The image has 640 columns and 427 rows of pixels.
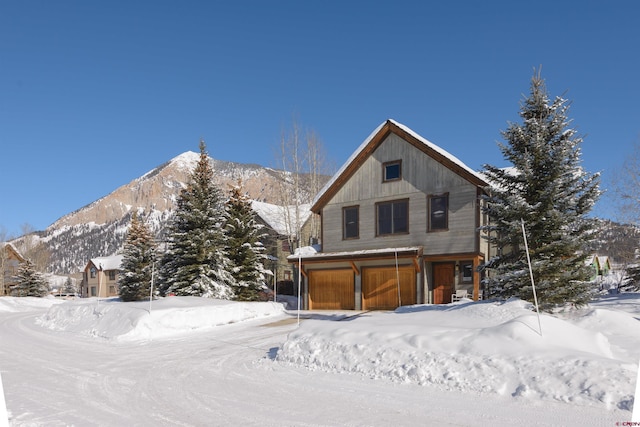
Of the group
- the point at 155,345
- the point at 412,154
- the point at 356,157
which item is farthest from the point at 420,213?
the point at 155,345

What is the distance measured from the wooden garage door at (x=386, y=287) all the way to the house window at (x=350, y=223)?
1.98 metres

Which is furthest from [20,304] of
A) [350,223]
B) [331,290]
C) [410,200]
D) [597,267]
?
[597,267]

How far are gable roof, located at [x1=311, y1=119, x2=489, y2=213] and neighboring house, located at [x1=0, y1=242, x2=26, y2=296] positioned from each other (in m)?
45.0

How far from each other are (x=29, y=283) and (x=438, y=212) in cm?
4365

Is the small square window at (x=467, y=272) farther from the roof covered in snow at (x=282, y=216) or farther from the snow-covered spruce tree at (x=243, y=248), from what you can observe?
the roof covered in snow at (x=282, y=216)

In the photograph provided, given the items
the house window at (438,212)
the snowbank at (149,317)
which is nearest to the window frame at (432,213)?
the house window at (438,212)

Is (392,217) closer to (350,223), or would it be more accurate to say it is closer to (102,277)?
(350,223)

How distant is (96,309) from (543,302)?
664 inches

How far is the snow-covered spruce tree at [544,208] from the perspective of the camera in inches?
513

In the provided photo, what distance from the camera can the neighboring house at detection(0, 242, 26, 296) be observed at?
52584mm

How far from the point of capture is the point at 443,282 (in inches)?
863

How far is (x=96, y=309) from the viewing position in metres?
19.0

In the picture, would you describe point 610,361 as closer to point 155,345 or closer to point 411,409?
point 411,409

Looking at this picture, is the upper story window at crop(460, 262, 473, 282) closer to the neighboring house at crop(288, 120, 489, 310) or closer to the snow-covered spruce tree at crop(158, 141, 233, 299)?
the neighboring house at crop(288, 120, 489, 310)
